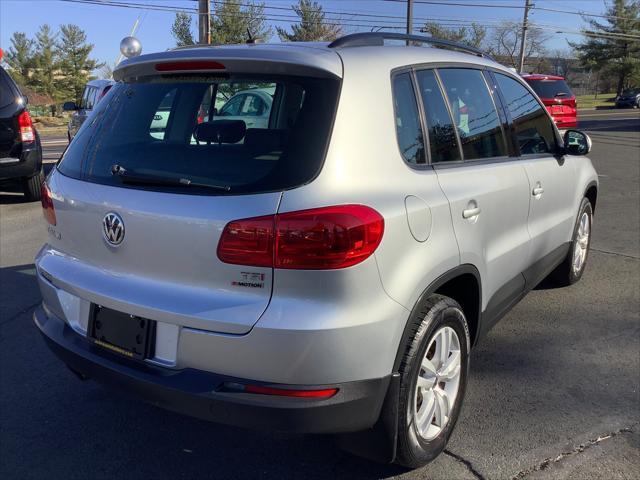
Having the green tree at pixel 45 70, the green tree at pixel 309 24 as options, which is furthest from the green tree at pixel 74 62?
the green tree at pixel 309 24

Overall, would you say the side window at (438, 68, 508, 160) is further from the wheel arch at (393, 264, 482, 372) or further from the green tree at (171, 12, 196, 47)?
the green tree at (171, 12, 196, 47)

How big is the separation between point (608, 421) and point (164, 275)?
2345mm

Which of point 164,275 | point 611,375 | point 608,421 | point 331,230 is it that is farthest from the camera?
point 611,375

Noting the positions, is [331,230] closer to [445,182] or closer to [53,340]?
[445,182]

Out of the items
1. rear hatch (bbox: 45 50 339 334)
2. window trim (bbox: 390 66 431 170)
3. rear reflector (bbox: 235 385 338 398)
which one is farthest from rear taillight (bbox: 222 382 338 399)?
window trim (bbox: 390 66 431 170)

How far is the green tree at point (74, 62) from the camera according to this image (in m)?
54.8

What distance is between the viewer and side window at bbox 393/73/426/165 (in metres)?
2.55

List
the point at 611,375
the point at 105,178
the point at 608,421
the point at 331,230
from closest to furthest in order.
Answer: the point at 331,230, the point at 105,178, the point at 608,421, the point at 611,375

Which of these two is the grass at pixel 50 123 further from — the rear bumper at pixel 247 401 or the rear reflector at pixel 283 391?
the rear reflector at pixel 283 391

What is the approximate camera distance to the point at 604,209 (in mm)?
8344

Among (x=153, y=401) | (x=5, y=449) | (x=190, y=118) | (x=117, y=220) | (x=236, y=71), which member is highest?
(x=236, y=71)

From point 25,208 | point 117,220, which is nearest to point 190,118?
point 117,220

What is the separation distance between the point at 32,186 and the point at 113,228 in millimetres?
7433

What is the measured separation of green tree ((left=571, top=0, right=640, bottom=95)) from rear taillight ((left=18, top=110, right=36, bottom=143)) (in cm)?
6327
